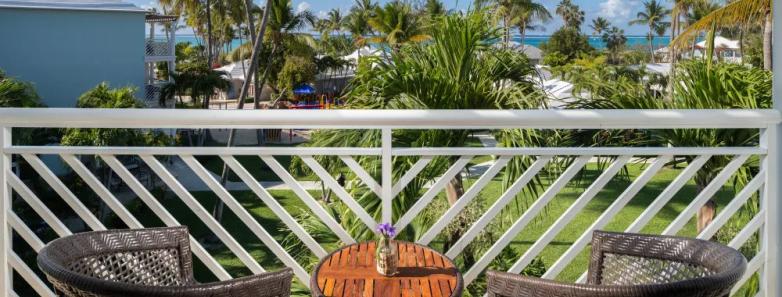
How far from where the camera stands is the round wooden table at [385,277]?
5.68ft

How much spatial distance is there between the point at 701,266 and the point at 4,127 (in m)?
2.09

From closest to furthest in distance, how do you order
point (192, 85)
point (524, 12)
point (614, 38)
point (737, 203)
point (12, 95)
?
1. point (737, 203)
2. point (12, 95)
3. point (192, 85)
4. point (524, 12)
5. point (614, 38)

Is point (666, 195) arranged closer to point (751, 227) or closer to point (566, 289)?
point (751, 227)

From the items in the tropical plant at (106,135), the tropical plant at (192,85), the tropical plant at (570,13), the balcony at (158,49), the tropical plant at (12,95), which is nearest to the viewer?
the tropical plant at (12,95)

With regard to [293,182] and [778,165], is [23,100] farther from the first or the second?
[778,165]

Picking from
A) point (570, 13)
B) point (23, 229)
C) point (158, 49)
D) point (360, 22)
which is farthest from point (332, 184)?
point (570, 13)

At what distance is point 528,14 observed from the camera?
55.7 meters

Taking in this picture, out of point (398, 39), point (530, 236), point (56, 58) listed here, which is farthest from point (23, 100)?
point (398, 39)

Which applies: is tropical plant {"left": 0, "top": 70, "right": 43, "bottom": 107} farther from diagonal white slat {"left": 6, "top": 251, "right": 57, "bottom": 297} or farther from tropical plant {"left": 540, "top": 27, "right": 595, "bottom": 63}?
tropical plant {"left": 540, "top": 27, "right": 595, "bottom": 63}

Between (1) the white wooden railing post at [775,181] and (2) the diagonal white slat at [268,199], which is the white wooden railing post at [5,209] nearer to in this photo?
(2) the diagonal white slat at [268,199]

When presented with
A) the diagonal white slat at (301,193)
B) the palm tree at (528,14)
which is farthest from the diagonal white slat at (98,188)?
the palm tree at (528,14)

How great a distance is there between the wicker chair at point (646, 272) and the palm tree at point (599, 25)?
70.7 metres

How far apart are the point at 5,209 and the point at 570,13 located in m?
69.4

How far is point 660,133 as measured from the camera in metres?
3.17
